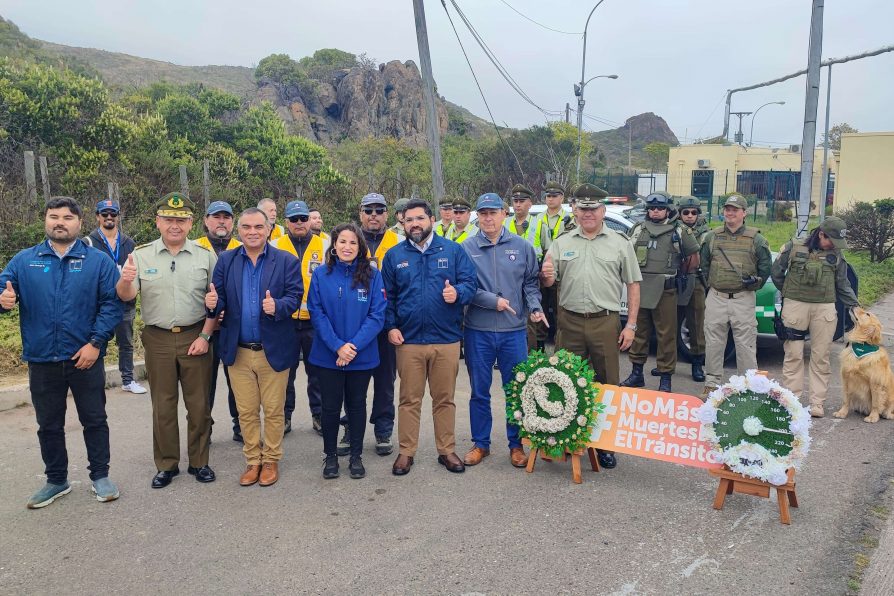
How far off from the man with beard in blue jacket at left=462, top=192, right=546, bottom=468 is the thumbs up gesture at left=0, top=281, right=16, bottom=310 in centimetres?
303

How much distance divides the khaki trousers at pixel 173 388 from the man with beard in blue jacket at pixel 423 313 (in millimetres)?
1398

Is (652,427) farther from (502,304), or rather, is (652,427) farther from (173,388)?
(173,388)

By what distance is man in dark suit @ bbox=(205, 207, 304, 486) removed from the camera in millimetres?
4934

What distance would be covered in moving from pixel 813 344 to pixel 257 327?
16.6 ft

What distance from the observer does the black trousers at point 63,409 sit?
14.9 ft

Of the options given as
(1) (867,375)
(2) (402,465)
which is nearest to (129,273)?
(2) (402,465)

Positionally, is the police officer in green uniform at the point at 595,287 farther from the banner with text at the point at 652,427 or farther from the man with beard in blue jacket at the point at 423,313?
the man with beard in blue jacket at the point at 423,313

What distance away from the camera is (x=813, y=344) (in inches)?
259

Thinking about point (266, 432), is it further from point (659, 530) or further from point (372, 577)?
point (659, 530)

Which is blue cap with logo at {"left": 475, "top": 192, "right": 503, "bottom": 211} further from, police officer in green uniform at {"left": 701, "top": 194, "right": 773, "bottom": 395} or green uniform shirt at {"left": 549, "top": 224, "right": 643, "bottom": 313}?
police officer in green uniform at {"left": 701, "top": 194, "right": 773, "bottom": 395}

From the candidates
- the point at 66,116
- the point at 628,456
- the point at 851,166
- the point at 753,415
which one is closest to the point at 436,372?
the point at 628,456

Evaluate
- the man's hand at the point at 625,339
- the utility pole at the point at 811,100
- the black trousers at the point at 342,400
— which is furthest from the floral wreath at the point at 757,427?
the utility pole at the point at 811,100

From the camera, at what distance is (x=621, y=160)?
301 feet

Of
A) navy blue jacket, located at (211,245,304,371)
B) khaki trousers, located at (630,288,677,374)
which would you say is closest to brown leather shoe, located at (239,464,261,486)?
navy blue jacket, located at (211,245,304,371)
